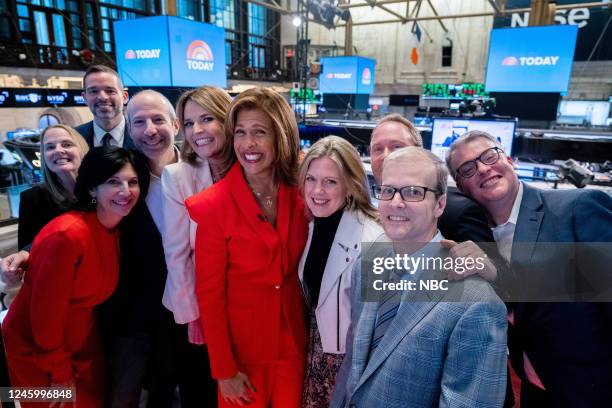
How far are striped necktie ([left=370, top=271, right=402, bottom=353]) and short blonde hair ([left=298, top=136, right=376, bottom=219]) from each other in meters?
0.35

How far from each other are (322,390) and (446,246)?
80 centimetres

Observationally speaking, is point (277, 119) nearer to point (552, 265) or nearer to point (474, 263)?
point (474, 263)

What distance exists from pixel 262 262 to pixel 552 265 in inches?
38.9

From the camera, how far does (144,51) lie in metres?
3.73

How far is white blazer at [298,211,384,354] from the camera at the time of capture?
1.38 m

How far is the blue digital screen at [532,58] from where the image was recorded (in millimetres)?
4559

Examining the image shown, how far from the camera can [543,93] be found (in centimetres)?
493

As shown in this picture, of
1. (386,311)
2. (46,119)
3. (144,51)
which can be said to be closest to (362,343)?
(386,311)

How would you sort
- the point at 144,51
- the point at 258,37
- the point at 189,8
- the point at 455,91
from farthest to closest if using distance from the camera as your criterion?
the point at 258,37 → the point at 189,8 → the point at 455,91 → the point at 144,51

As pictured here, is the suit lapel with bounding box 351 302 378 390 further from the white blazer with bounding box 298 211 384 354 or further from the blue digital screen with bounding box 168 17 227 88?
the blue digital screen with bounding box 168 17 227 88

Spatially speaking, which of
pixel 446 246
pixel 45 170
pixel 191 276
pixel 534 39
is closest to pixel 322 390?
pixel 191 276

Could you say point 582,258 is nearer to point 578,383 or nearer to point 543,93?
point 578,383

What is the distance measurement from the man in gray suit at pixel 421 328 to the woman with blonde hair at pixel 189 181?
0.71 m

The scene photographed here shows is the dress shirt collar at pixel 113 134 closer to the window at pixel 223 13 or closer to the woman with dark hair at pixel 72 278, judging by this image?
the woman with dark hair at pixel 72 278
